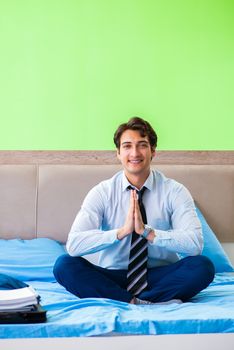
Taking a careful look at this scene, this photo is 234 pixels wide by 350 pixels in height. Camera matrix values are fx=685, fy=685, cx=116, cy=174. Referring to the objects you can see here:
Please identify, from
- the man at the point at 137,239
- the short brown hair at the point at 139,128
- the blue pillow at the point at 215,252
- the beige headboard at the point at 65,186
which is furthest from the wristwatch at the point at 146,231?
the beige headboard at the point at 65,186

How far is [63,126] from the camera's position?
4367 millimetres

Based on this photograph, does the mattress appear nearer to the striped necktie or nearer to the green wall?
the striped necktie

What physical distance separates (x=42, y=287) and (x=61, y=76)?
5.02 ft

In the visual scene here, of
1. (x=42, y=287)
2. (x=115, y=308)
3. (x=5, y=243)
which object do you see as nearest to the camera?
(x=115, y=308)

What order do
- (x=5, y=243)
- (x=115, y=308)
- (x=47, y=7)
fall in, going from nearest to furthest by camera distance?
(x=115, y=308) → (x=5, y=243) → (x=47, y=7)

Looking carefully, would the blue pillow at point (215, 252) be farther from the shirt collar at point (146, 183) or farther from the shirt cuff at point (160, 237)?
the shirt cuff at point (160, 237)

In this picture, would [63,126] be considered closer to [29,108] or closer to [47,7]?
[29,108]

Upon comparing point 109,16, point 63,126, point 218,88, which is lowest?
point 63,126

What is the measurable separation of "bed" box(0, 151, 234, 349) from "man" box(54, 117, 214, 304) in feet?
0.40

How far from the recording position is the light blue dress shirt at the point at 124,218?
3137 mm

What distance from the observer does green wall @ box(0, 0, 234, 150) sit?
4.34m

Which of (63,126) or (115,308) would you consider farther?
(63,126)

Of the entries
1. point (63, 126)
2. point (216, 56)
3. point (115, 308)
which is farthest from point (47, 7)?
point (115, 308)

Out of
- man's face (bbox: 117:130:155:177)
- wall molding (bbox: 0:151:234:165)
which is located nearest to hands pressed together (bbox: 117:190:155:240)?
man's face (bbox: 117:130:155:177)
